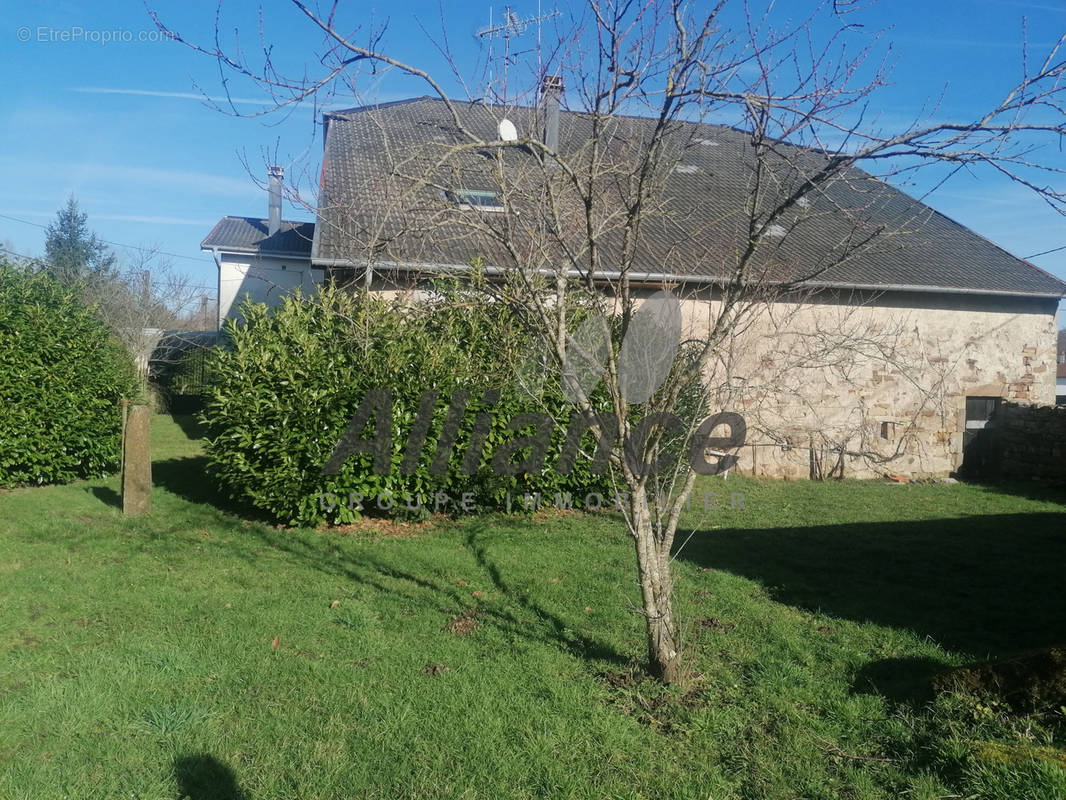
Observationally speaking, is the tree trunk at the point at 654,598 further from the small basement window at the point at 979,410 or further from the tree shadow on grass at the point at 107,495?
the small basement window at the point at 979,410

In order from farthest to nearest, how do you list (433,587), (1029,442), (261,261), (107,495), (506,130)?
(261,261), (1029,442), (107,495), (433,587), (506,130)

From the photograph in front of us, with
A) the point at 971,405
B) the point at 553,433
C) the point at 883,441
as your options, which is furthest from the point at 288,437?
the point at 971,405

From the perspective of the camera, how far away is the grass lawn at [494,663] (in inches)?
127

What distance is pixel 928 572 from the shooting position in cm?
652

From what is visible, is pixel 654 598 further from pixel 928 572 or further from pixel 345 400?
pixel 345 400

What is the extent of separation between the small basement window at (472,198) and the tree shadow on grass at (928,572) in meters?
3.67

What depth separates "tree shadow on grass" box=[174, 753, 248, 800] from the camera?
308 centimetres

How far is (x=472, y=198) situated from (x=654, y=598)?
2.69 metres

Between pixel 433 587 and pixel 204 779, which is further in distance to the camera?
pixel 433 587

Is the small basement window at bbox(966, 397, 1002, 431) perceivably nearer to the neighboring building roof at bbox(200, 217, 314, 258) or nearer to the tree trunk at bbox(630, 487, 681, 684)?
the tree trunk at bbox(630, 487, 681, 684)

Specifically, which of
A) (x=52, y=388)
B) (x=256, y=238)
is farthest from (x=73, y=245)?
(x=52, y=388)

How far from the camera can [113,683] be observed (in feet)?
13.3

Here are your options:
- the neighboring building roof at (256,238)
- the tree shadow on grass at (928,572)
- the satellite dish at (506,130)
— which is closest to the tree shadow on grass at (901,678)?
the tree shadow on grass at (928,572)

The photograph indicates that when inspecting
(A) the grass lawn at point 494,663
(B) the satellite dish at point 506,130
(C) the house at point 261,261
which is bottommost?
(A) the grass lawn at point 494,663
